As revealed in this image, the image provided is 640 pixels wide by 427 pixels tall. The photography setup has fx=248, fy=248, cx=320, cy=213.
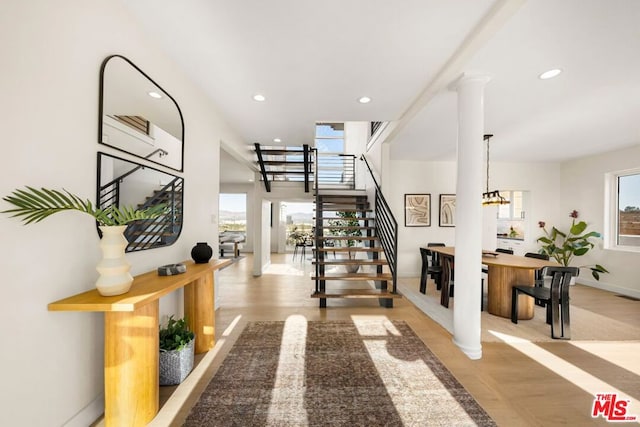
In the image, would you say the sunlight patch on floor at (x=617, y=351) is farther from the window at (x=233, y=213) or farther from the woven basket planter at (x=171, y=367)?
the window at (x=233, y=213)

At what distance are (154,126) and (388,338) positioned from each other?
316cm

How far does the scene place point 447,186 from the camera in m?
6.19

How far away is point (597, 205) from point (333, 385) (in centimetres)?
680

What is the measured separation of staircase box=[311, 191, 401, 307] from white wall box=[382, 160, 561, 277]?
1.05m

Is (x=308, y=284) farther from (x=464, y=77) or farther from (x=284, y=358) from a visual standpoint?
(x=464, y=77)

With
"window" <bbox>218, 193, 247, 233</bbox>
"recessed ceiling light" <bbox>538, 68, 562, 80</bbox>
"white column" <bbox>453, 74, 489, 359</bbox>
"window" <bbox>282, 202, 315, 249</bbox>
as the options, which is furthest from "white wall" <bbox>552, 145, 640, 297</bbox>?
"window" <bbox>218, 193, 247, 233</bbox>

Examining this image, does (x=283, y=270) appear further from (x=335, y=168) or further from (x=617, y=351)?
(x=617, y=351)

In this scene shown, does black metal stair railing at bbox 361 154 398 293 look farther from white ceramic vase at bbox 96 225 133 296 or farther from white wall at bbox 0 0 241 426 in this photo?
white wall at bbox 0 0 241 426

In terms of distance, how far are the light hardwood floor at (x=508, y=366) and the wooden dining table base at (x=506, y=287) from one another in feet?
2.33

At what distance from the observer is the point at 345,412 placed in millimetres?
1725

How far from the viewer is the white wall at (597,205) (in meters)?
4.67

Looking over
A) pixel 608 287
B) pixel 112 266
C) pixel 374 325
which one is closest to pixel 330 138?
pixel 374 325

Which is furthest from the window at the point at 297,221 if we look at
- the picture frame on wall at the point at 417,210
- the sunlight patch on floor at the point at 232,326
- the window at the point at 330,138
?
the sunlight patch on floor at the point at 232,326

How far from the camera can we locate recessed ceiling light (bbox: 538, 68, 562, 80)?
7.81 feet
